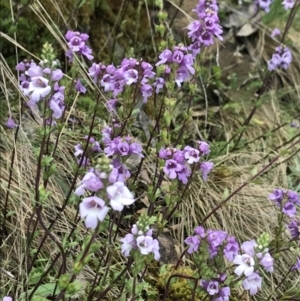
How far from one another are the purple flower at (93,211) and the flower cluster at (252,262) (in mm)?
533

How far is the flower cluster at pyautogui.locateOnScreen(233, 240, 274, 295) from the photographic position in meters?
1.77

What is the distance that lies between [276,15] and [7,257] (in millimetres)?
3066

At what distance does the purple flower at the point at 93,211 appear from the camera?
4.73 feet

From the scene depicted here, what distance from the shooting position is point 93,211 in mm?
1459

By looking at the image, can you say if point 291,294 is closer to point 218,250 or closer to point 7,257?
point 218,250

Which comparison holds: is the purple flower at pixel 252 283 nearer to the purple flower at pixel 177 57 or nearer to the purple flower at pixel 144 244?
the purple flower at pixel 144 244

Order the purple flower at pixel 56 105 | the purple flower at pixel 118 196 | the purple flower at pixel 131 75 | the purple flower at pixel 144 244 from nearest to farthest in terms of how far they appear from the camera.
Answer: the purple flower at pixel 118 196, the purple flower at pixel 144 244, the purple flower at pixel 56 105, the purple flower at pixel 131 75

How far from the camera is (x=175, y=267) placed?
2.38m

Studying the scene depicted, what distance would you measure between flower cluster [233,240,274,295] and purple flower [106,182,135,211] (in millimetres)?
497

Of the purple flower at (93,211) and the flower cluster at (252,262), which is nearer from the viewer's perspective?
the purple flower at (93,211)

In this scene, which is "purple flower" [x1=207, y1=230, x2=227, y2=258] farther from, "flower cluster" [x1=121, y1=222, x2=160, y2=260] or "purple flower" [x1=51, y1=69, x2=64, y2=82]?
"purple flower" [x1=51, y1=69, x2=64, y2=82]

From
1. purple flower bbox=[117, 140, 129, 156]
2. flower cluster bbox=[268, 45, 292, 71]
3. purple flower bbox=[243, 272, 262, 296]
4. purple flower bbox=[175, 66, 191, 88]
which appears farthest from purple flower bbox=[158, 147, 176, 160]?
flower cluster bbox=[268, 45, 292, 71]

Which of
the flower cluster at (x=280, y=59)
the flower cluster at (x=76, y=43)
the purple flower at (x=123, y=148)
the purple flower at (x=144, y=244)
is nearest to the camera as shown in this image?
the purple flower at (x=144, y=244)

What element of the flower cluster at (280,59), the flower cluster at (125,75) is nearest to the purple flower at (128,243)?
the flower cluster at (125,75)
